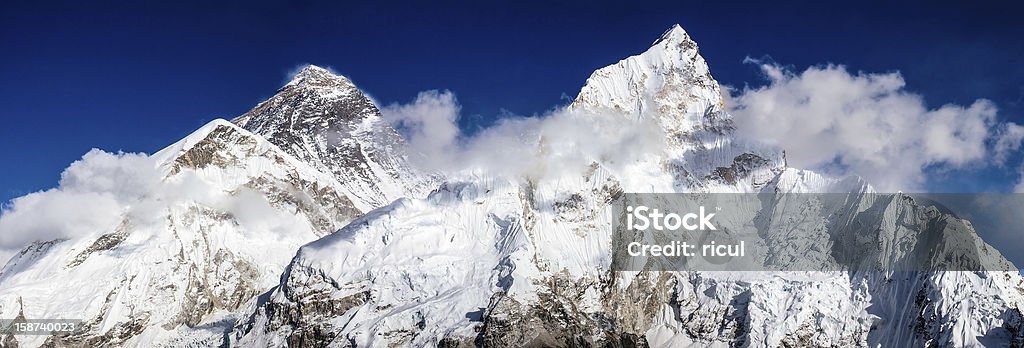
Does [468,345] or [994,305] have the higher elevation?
[994,305]

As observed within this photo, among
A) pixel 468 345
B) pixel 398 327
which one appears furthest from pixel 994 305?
pixel 398 327

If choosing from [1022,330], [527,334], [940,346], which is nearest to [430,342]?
[527,334]

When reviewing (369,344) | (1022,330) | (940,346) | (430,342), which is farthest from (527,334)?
(1022,330)

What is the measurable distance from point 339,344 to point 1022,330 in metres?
137

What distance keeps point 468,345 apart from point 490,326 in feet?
20.4

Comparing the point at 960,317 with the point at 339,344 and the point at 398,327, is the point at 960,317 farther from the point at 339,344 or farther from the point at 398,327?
the point at 339,344

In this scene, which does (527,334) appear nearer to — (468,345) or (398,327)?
(468,345)

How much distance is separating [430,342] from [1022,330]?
387ft

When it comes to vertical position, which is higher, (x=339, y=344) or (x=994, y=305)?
(x=994, y=305)

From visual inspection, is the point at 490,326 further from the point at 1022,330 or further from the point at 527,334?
the point at 1022,330

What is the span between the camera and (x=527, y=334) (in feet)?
654

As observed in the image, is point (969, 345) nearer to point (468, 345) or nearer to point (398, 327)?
point (468, 345)

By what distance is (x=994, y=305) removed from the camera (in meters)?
200

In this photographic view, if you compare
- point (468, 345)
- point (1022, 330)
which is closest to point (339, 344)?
point (468, 345)
